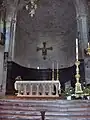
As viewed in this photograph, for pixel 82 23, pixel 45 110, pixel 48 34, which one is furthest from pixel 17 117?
pixel 48 34

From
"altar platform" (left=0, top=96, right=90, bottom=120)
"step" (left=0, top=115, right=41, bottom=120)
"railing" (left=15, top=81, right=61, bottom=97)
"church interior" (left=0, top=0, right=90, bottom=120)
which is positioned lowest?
"step" (left=0, top=115, right=41, bottom=120)

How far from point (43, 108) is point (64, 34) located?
11143 mm

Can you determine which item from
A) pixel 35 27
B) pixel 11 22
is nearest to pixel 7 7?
pixel 11 22

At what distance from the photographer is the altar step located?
13.0ft

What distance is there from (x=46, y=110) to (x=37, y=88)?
16.2 ft

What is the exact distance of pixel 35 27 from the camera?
15.1 m

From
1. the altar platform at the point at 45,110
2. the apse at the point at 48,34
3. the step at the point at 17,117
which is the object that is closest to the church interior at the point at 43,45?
the apse at the point at 48,34

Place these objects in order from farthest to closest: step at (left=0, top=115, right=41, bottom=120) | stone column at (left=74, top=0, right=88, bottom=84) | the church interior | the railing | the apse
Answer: the apse < stone column at (left=74, top=0, right=88, bottom=84) < the church interior < the railing < step at (left=0, top=115, right=41, bottom=120)

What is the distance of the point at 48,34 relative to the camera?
15.4 m

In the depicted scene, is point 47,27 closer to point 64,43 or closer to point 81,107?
point 64,43

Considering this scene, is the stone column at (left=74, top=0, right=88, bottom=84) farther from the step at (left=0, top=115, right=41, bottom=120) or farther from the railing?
the step at (left=0, top=115, right=41, bottom=120)

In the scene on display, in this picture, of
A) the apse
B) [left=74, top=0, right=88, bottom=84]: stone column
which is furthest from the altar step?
Answer: the apse

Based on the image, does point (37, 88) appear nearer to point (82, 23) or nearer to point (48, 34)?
Result: point (82, 23)

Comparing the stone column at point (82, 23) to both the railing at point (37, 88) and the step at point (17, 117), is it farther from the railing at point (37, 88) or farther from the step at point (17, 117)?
the step at point (17, 117)
